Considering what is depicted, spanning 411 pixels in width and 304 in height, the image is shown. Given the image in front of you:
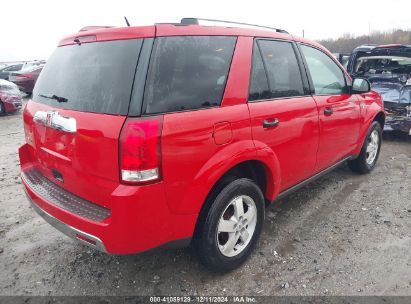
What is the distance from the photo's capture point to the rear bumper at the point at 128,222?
190 cm

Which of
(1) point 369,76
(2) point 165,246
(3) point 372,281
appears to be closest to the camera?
(2) point 165,246

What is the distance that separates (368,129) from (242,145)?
2.76 m

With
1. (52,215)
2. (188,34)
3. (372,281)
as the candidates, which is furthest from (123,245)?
(372,281)

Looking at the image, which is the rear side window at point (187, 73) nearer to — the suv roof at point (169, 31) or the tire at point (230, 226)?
the suv roof at point (169, 31)

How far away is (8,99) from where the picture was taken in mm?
10406

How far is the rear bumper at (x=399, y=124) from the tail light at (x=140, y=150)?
580 centimetres

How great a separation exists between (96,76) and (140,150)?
65 centimetres

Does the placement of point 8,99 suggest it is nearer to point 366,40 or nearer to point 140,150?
point 140,150

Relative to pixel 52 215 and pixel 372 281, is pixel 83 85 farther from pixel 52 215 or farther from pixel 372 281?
pixel 372 281

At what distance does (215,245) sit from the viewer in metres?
2.38

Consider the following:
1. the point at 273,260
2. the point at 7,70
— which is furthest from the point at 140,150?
the point at 7,70

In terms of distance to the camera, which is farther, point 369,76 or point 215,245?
point 369,76

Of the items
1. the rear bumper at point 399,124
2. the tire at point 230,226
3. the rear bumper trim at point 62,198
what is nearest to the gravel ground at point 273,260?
the tire at point 230,226

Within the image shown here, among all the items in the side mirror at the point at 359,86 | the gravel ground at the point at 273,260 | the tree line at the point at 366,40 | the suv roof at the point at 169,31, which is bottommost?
the gravel ground at the point at 273,260
